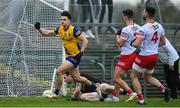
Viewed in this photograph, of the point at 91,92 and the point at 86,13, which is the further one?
the point at 86,13

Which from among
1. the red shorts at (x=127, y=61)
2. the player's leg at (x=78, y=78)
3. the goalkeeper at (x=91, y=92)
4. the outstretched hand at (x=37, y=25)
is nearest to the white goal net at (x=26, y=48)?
the outstretched hand at (x=37, y=25)

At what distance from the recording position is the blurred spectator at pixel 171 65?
1853 cm

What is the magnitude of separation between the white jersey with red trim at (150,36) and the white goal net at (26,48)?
10.5 ft

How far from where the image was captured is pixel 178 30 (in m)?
22.7

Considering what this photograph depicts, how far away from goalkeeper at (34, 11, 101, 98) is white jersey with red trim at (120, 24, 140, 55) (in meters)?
0.85

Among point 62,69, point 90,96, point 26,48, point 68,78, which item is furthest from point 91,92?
point 26,48

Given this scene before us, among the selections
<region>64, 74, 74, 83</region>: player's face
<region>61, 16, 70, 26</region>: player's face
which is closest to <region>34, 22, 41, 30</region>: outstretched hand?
<region>61, 16, 70, 26</region>: player's face

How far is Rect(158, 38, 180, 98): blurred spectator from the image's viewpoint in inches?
730

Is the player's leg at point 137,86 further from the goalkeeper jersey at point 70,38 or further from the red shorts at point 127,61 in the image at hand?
the goalkeeper jersey at point 70,38

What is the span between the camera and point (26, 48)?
19078mm

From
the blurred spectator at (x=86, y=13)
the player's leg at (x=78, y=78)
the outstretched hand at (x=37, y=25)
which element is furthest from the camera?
the blurred spectator at (x=86, y=13)

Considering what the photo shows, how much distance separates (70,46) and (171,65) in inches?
94.5

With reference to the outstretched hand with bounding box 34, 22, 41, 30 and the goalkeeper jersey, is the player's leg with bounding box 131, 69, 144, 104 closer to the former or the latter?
the goalkeeper jersey

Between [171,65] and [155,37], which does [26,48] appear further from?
[155,37]
